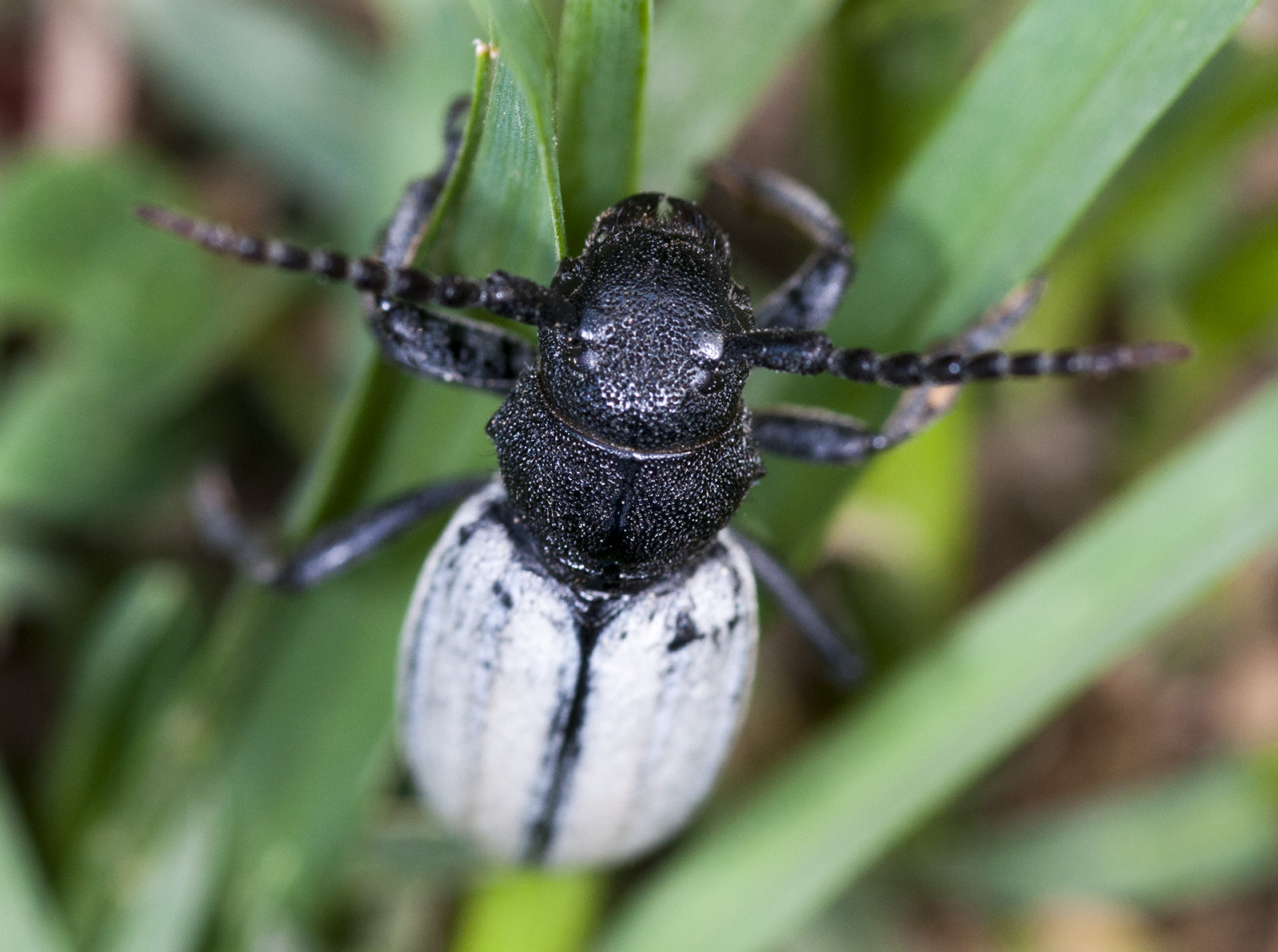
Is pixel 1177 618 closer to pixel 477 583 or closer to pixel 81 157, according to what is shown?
pixel 477 583

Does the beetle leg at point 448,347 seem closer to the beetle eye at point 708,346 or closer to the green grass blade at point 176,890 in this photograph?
the beetle eye at point 708,346

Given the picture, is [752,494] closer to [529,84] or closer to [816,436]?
[816,436]

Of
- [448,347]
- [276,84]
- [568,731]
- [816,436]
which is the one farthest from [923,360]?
[276,84]

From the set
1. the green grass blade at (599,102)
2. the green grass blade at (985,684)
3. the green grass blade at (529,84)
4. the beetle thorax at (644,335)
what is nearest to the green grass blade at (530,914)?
the green grass blade at (985,684)

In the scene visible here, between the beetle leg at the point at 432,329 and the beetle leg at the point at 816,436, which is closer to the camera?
the beetle leg at the point at 432,329

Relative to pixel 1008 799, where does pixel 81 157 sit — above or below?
above

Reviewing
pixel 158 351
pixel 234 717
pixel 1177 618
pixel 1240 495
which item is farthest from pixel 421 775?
pixel 1177 618
